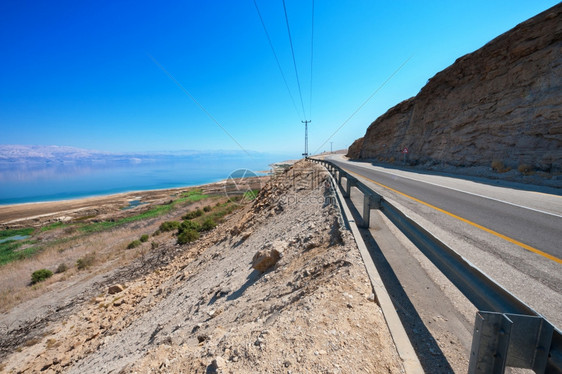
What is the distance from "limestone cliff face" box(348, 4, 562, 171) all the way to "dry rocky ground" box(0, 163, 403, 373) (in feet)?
42.7

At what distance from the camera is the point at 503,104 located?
48.4 ft

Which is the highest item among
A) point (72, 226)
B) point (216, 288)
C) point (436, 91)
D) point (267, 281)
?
point (436, 91)

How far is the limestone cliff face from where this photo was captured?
12046 millimetres

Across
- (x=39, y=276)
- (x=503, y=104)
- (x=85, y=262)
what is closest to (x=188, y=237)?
(x=85, y=262)

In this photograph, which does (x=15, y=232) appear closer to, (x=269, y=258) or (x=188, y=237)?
(x=188, y=237)

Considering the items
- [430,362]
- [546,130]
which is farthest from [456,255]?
[546,130]

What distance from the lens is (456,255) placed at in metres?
2.14

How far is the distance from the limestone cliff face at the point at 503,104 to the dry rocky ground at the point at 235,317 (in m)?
13.0

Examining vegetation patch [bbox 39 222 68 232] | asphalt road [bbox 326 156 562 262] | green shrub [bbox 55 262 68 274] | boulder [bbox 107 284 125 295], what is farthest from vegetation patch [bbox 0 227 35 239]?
asphalt road [bbox 326 156 562 262]

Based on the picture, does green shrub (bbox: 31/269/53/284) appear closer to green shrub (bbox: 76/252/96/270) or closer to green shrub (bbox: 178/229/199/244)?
green shrub (bbox: 76/252/96/270)

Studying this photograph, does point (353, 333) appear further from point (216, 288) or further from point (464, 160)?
point (464, 160)

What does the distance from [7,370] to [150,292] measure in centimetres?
417

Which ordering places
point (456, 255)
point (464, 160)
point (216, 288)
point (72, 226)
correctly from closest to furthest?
point (456, 255) < point (216, 288) < point (464, 160) < point (72, 226)

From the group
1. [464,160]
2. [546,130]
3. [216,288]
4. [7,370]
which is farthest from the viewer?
[464,160]
